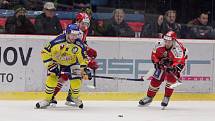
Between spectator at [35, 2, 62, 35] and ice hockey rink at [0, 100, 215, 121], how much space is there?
1.41 meters

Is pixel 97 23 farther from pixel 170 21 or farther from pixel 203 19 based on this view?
pixel 203 19

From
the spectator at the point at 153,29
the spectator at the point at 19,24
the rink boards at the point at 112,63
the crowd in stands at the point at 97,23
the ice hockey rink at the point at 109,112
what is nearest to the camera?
the ice hockey rink at the point at 109,112

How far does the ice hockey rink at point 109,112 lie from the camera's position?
24.6ft

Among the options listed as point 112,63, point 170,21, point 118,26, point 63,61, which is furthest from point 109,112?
point 170,21

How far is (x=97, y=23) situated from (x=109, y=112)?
2484 millimetres

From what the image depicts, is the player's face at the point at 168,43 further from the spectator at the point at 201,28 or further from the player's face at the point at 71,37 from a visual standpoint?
the spectator at the point at 201,28

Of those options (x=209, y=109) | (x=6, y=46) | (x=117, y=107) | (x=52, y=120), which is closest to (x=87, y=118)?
(x=52, y=120)

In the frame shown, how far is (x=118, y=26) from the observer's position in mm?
10383

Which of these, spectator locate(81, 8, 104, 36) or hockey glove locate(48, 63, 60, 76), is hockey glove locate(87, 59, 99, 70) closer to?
hockey glove locate(48, 63, 60, 76)

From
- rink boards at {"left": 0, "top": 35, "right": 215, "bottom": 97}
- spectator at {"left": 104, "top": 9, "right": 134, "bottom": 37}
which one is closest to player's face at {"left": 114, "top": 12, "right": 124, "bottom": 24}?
spectator at {"left": 104, "top": 9, "right": 134, "bottom": 37}

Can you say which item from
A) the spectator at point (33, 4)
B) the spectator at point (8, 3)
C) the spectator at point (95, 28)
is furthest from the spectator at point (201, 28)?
the spectator at point (8, 3)

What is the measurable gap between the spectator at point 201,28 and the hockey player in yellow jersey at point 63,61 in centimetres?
291

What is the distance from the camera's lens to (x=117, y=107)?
866cm

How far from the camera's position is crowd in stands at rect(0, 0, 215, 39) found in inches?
391
